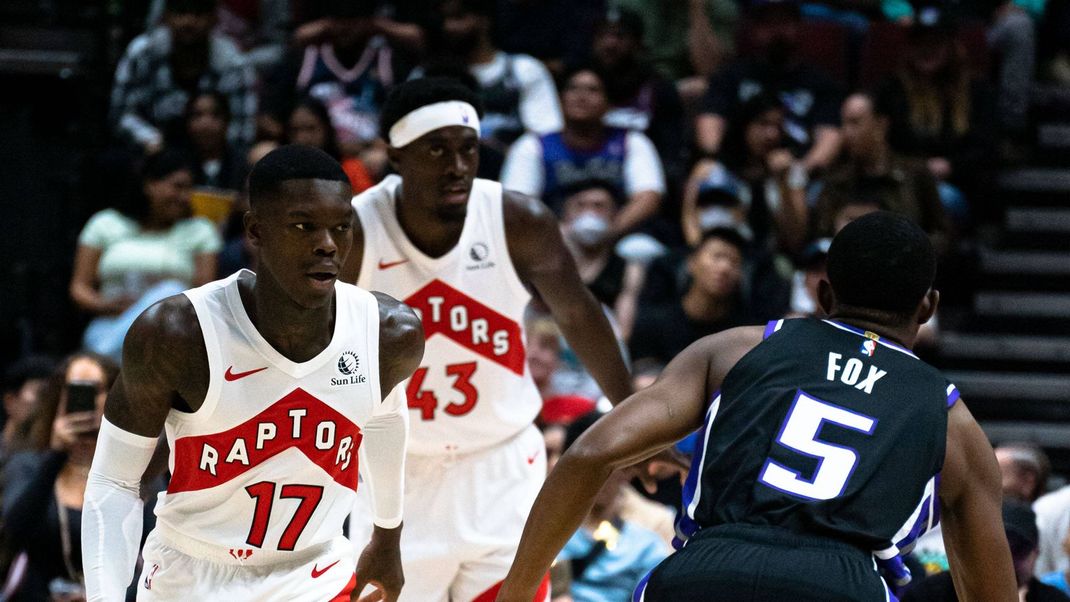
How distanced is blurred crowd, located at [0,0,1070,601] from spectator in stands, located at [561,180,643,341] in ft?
0.05

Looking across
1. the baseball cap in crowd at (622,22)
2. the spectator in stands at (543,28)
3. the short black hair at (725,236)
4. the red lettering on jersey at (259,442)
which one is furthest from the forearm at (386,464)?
the spectator in stands at (543,28)

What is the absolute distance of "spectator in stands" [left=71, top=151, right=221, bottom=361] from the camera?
8992 millimetres

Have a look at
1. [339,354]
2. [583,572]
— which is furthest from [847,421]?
[583,572]

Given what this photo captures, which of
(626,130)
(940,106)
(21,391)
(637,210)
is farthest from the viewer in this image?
(940,106)

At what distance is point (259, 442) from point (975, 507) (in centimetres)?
177

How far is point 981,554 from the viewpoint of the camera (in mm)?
3717

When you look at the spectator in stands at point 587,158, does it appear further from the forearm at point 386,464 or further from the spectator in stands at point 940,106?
the forearm at point 386,464

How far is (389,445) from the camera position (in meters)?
4.44

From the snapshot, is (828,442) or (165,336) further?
(165,336)

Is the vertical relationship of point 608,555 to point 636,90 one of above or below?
below

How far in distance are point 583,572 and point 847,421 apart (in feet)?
10.0

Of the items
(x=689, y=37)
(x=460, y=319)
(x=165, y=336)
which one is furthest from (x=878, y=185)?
(x=165, y=336)

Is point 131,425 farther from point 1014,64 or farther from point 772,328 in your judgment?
point 1014,64

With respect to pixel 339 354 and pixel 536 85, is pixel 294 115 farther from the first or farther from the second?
pixel 339 354
